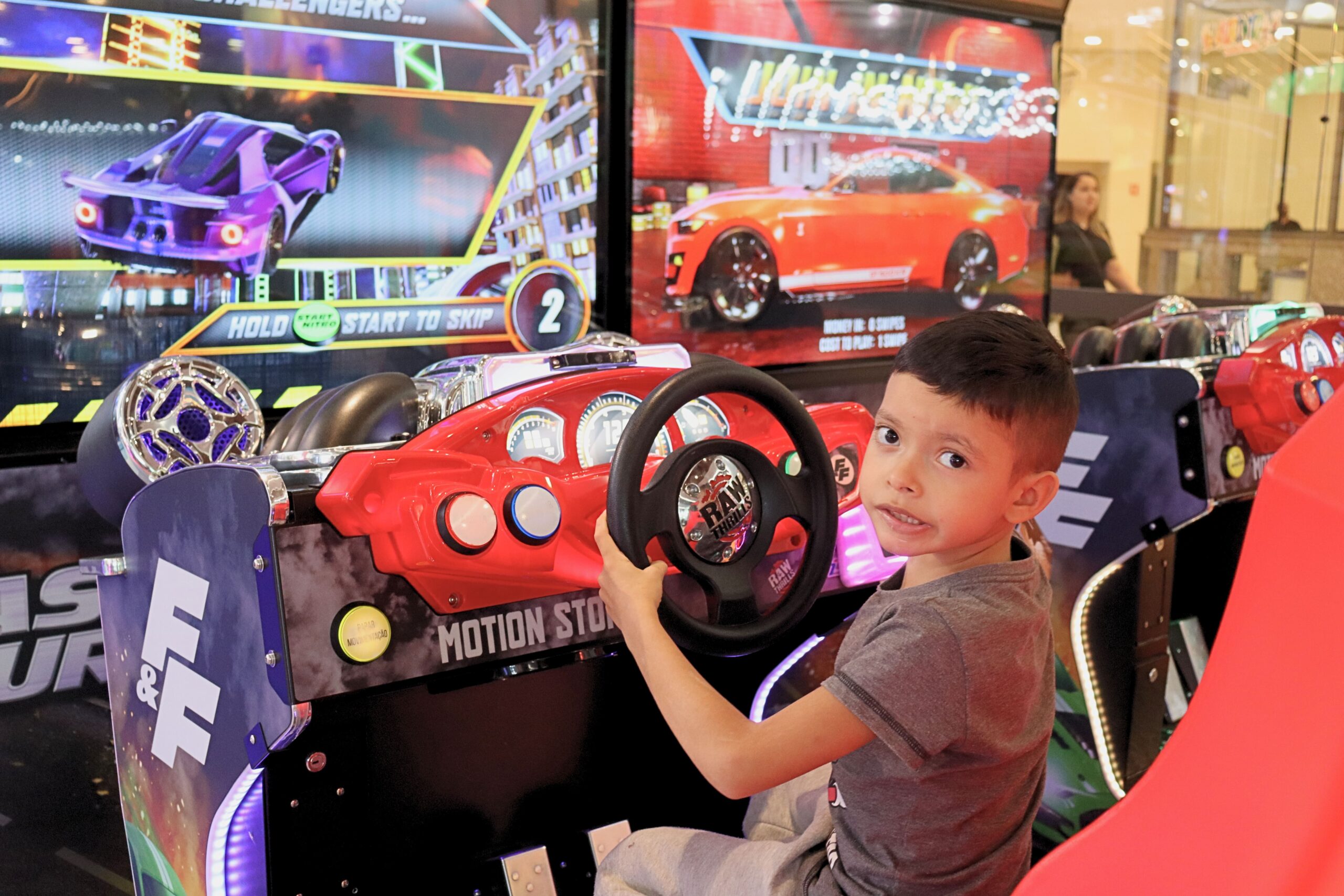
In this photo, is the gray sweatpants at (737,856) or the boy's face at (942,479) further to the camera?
the gray sweatpants at (737,856)

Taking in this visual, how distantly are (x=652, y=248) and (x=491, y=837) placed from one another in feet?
8.01

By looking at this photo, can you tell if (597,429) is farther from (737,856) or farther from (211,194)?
(211,194)

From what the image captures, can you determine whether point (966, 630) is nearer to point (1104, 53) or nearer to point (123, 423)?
point (123, 423)

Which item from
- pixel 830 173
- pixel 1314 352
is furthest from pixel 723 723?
pixel 830 173

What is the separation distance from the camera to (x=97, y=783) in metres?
2.81

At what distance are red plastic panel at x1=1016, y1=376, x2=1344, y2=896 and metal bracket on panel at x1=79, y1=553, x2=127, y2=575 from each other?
1.55 m

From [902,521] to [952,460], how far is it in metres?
0.08

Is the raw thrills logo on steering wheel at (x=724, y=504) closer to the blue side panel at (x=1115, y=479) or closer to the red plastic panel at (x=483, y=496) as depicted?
the red plastic panel at (x=483, y=496)

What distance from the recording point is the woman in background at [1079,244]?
6.38 m

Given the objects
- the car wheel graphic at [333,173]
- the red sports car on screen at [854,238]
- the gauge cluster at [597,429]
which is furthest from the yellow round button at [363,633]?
the red sports car on screen at [854,238]

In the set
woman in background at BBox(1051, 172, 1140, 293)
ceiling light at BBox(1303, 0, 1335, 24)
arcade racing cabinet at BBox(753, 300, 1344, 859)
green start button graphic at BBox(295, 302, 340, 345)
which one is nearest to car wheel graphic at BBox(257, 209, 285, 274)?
green start button graphic at BBox(295, 302, 340, 345)

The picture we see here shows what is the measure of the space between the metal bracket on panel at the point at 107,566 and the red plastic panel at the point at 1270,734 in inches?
60.9

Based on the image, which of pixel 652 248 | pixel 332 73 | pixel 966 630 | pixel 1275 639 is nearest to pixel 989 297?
pixel 652 248

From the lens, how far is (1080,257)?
6.41m
